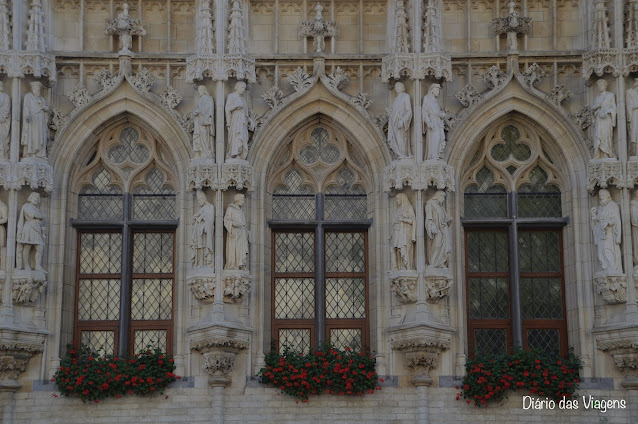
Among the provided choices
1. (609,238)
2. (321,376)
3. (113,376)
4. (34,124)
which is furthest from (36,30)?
(609,238)

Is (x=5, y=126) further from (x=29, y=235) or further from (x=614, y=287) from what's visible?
(x=614, y=287)

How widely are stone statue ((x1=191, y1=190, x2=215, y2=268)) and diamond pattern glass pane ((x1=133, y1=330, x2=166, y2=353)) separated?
144 cm

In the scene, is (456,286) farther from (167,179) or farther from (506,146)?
(167,179)

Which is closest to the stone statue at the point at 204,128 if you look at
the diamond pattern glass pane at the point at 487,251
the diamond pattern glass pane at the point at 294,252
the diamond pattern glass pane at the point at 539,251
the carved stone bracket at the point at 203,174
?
the carved stone bracket at the point at 203,174

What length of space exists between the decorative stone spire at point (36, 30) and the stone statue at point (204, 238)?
3843 millimetres

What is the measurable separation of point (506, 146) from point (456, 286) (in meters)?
2.67

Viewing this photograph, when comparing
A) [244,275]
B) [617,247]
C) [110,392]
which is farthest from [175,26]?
[617,247]

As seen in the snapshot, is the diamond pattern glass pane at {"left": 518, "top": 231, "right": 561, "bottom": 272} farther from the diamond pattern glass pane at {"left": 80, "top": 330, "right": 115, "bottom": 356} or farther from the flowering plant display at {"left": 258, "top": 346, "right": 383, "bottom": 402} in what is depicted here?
the diamond pattern glass pane at {"left": 80, "top": 330, "right": 115, "bottom": 356}

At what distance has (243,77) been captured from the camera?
75.0ft

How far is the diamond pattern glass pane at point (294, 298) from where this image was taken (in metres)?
22.9

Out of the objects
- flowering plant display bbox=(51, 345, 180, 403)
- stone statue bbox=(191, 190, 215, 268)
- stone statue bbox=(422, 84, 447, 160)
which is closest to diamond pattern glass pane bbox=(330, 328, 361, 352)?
stone statue bbox=(191, 190, 215, 268)

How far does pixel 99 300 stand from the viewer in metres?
23.0

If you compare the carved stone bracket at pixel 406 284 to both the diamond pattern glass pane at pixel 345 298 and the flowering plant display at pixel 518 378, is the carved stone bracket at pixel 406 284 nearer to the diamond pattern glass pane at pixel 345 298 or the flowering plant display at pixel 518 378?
the diamond pattern glass pane at pixel 345 298

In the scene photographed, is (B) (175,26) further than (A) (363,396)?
Yes
